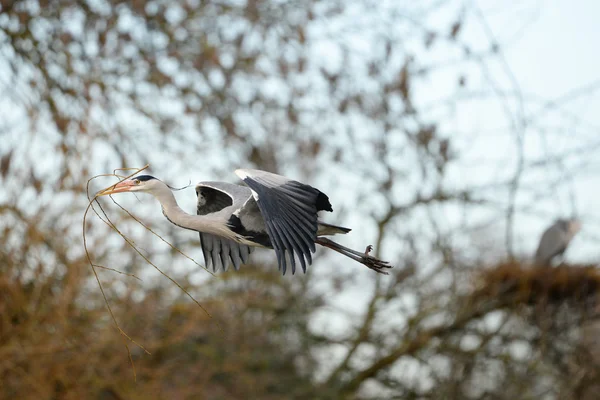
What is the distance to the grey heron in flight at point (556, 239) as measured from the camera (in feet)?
Answer: 23.0

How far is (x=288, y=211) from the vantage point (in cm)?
148

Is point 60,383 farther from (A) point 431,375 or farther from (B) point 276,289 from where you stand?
(A) point 431,375

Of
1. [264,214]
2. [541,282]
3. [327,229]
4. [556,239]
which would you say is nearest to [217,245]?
[327,229]

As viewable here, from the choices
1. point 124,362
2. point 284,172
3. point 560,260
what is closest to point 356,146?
point 284,172

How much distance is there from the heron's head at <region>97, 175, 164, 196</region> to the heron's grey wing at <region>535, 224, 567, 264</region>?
19.7ft

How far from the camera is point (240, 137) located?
252 inches

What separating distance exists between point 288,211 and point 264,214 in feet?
0.18

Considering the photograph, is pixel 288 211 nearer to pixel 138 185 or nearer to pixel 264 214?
pixel 264 214

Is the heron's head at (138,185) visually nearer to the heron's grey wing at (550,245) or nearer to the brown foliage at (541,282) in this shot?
the heron's grey wing at (550,245)

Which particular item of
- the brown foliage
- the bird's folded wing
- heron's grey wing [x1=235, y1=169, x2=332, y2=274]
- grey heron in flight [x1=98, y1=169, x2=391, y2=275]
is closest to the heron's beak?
grey heron in flight [x1=98, y1=169, x2=391, y2=275]

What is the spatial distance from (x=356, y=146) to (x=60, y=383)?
3.20m

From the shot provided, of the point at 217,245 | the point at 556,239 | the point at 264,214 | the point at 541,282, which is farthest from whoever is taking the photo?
the point at 541,282

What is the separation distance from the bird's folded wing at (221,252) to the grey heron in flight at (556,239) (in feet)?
18.6

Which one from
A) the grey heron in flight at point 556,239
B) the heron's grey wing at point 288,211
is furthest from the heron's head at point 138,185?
the grey heron in flight at point 556,239
